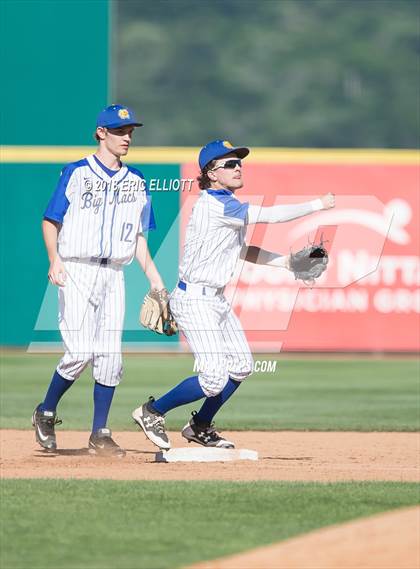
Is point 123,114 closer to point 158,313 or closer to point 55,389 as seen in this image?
point 158,313

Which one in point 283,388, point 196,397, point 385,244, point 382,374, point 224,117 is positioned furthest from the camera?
point 224,117

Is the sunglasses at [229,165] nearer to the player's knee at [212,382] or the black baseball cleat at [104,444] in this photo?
the player's knee at [212,382]

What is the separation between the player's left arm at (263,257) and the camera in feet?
23.6

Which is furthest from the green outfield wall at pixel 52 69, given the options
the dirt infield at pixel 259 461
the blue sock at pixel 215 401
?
the blue sock at pixel 215 401

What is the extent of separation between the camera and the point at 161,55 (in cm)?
2880

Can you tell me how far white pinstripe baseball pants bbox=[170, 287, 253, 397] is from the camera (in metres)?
6.87

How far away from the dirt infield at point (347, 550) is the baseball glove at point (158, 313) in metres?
2.24

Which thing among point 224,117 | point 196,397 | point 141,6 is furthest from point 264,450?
point 141,6

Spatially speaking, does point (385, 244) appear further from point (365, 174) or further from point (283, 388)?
point (283, 388)

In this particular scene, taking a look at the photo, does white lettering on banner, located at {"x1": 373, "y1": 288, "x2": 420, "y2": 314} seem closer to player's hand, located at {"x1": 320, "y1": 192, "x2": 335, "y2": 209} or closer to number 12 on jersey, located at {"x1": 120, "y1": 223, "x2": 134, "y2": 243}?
number 12 on jersey, located at {"x1": 120, "y1": 223, "x2": 134, "y2": 243}

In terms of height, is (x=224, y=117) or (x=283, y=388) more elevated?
(x=224, y=117)

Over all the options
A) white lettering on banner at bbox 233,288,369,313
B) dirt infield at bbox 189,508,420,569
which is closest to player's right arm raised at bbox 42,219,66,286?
dirt infield at bbox 189,508,420,569

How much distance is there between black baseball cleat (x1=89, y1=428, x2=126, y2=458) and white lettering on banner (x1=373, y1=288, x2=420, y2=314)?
767cm

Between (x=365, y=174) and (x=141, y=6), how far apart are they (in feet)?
53.8
